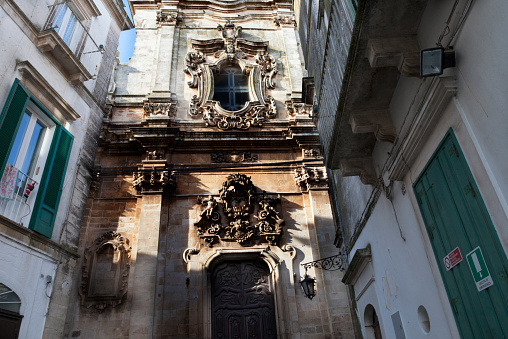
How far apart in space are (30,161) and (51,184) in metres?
0.67

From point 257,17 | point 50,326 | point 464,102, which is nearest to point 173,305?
point 50,326

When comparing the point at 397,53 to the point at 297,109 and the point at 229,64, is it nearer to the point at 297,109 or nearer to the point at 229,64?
the point at 297,109

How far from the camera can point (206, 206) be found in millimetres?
10539

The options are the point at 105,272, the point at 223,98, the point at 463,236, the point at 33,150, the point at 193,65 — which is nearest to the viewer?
the point at 463,236

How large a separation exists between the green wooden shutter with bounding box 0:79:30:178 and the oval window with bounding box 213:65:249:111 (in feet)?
21.5

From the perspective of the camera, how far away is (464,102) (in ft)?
9.99

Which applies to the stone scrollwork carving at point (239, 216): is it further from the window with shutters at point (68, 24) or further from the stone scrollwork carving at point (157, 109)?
the window with shutters at point (68, 24)

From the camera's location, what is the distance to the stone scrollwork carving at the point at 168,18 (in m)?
14.5

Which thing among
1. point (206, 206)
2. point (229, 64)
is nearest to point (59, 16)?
point (229, 64)

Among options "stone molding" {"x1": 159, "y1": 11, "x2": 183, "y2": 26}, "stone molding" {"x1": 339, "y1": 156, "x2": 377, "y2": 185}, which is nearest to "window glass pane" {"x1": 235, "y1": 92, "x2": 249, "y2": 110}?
"stone molding" {"x1": 159, "y1": 11, "x2": 183, "y2": 26}

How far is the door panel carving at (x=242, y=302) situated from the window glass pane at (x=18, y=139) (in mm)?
5637

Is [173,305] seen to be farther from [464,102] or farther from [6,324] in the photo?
[464,102]

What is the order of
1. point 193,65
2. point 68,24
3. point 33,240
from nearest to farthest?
point 33,240 < point 68,24 < point 193,65

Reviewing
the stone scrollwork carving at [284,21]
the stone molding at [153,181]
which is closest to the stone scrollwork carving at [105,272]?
the stone molding at [153,181]
